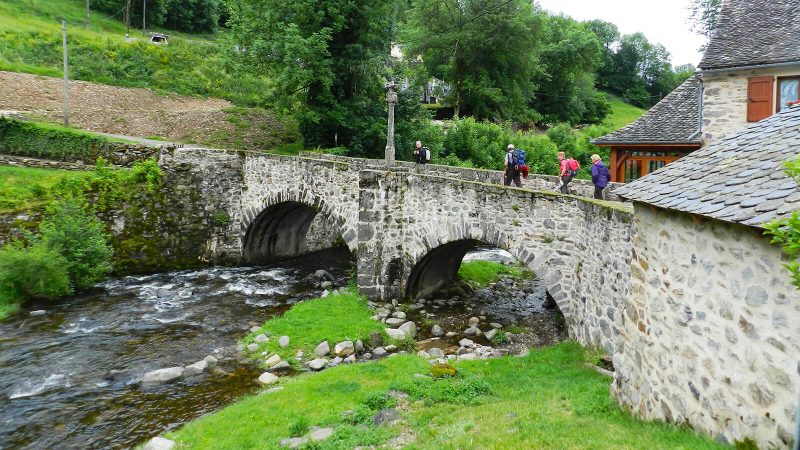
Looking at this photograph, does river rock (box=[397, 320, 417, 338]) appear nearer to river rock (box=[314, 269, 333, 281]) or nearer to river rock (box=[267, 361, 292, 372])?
river rock (box=[267, 361, 292, 372])

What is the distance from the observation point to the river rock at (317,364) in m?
12.3

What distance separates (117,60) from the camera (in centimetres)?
3756

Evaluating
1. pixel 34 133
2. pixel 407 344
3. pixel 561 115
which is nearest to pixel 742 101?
pixel 407 344

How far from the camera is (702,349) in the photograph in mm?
5539

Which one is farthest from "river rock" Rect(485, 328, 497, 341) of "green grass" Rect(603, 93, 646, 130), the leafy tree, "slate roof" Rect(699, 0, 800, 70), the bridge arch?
"green grass" Rect(603, 93, 646, 130)

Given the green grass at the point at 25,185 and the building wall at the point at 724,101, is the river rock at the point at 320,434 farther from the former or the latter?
the green grass at the point at 25,185

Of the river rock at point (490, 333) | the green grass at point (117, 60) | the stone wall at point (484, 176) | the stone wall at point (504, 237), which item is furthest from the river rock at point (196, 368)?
the green grass at point (117, 60)

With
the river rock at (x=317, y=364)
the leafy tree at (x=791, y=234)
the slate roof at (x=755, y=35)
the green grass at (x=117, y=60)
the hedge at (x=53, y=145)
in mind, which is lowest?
the river rock at (x=317, y=364)

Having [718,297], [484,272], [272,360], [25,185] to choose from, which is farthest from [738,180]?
[25,185]

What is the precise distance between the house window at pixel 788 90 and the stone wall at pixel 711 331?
13330 millimetres

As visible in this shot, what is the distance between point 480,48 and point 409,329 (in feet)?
108

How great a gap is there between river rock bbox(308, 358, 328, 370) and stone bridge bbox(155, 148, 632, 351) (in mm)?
4271

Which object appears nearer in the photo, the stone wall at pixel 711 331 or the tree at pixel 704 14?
the stone wall at pixel 711 331

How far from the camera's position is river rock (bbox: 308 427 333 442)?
27.0ft
